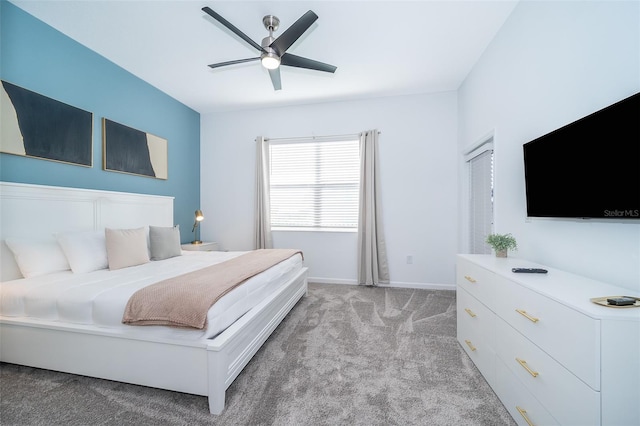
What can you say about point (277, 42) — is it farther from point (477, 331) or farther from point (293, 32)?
point (477, 331)

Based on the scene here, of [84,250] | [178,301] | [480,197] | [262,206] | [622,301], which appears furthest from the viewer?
[262,206]

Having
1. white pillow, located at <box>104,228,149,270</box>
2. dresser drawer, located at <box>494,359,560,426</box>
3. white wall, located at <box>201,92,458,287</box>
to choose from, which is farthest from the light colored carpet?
white wall, located at <box>201,92,458,287</box>

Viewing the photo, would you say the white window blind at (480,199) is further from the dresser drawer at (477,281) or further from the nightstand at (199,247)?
the nightstand at (199,247)

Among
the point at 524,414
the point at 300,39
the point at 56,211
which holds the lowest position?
the point at 524,414

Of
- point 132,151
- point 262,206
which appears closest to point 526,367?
point 262,206

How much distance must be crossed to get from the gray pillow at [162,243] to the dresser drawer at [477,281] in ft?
9.74

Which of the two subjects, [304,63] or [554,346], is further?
[304,63]

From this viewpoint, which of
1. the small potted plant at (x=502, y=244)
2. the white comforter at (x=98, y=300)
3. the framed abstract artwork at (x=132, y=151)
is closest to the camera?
the white comforter at (x=98, y=300)

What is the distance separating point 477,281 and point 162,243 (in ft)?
10.0

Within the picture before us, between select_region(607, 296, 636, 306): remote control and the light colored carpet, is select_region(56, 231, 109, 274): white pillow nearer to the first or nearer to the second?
the light colored carpet

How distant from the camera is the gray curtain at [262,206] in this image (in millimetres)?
4148

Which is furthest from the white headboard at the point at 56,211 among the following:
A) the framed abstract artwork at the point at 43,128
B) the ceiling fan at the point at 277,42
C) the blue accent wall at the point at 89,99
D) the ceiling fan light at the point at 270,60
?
the ceiling fan light at the point at 270,60

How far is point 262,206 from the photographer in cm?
416

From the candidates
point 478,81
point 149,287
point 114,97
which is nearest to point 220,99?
point 114,97
